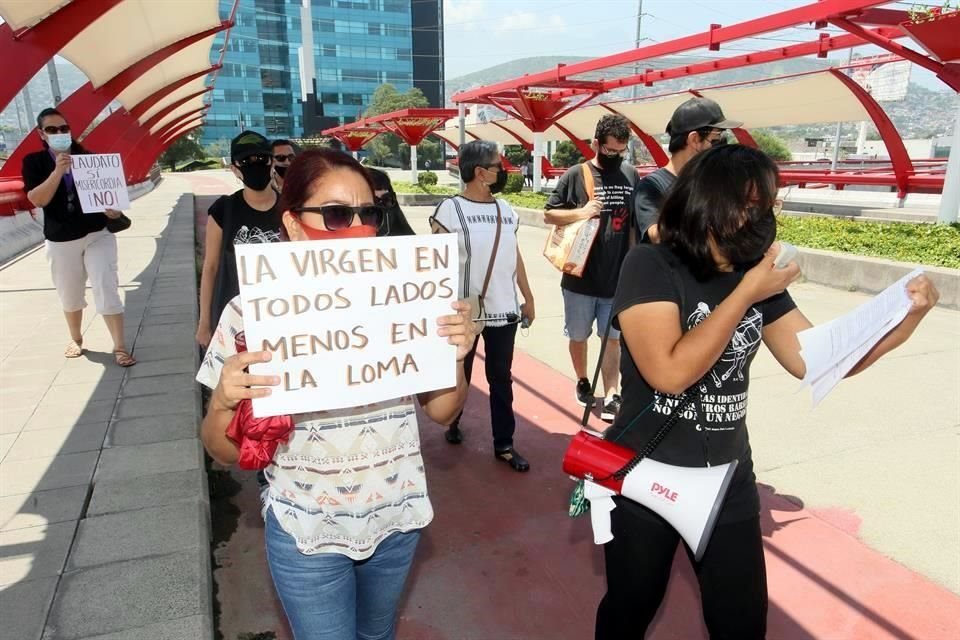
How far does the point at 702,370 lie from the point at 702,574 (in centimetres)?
63

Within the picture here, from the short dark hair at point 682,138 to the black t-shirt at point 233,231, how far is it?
208cm

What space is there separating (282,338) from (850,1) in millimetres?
11237

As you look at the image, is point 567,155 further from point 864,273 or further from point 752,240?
point 752,240

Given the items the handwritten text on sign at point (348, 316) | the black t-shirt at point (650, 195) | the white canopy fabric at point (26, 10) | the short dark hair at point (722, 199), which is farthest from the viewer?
the white canopy fabric at point (26, 10)

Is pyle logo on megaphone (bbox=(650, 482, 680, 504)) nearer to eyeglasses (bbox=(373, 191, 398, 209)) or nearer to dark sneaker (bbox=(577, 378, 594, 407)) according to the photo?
eyeglasses (bbox=(373, 191, 398, 209))

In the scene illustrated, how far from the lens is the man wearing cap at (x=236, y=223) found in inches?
133

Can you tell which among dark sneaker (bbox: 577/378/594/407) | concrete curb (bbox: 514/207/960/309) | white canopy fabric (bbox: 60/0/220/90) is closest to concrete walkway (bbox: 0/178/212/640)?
dark sneaker (bbox: 577/378/594/407)

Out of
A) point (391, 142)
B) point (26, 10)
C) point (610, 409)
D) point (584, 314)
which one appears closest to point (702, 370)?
point (584, 314)

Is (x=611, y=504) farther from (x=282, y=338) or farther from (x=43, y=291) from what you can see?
(x=43, y=291)

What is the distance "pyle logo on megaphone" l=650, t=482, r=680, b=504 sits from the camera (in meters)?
1.79

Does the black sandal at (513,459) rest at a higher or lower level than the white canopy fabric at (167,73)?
lower

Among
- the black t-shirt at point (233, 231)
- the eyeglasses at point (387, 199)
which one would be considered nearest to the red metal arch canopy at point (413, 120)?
the black t-shirt at point (233, 231)

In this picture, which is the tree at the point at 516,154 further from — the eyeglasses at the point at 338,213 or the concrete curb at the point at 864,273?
the eyeglasses at the point at 338,213

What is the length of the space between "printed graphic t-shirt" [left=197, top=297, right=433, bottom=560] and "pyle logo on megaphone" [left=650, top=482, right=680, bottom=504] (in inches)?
27.8
